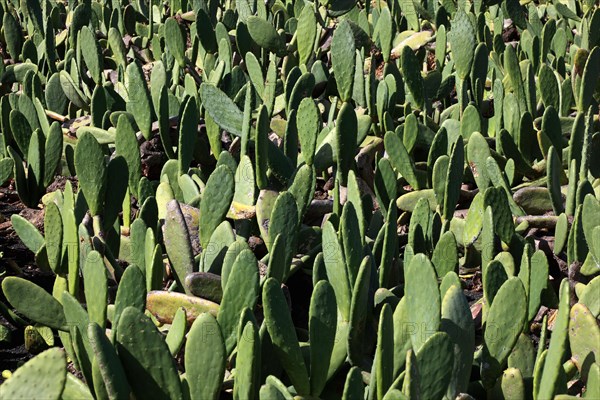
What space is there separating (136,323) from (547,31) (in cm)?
195

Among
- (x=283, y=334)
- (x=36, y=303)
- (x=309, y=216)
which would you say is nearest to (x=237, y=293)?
(x=283, y=334)

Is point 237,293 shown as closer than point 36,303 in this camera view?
Yes

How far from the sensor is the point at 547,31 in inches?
111

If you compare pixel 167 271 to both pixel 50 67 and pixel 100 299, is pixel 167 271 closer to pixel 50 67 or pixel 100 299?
pixel 100 299

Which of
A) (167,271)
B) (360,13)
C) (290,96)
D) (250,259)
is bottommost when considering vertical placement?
(167,271)

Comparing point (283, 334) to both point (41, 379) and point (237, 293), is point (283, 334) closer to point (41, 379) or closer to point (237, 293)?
point (237, 293)

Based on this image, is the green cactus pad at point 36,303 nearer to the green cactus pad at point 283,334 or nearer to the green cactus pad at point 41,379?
the green cactus pad at point 283,334

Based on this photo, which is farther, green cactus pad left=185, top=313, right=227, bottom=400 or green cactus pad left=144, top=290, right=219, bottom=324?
green cactus pad left=144, top=290, right=219, bottom=324

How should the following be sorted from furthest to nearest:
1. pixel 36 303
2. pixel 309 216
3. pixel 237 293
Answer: pixel 309 216 → pixel 36 303 → pixel 237 293

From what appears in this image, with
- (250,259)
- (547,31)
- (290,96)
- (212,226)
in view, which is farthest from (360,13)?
(250,259)

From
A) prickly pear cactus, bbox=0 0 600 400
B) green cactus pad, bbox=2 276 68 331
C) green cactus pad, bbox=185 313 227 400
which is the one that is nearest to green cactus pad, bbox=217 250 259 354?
prickly pear cactus, bbox=0 0 600 400

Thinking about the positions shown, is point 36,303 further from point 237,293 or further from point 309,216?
point 309,216

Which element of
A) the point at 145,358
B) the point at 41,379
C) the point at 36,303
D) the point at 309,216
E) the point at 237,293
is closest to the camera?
the point at 41,379

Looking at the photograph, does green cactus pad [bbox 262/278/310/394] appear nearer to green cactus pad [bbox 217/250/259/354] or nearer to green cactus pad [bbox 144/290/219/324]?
green cactus pad [bbox 217/250/259/354]
